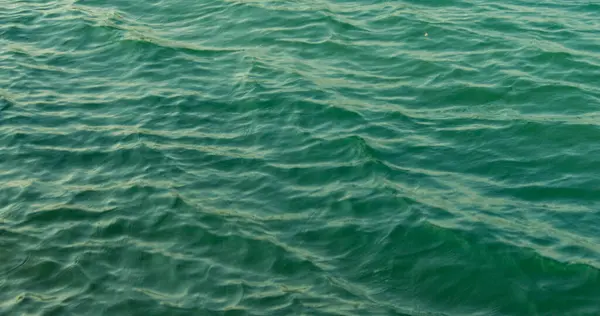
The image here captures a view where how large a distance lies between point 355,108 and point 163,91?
3.49 metres

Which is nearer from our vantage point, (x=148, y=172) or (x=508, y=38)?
(x=148, y=172)

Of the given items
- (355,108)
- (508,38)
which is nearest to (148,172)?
(355,108)

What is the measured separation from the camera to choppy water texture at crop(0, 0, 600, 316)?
8930mm

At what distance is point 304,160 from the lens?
445 inches

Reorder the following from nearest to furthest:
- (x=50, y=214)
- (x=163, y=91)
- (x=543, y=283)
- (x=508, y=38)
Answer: (x=543, y=283) < (x=50, y=214) < (x=163, y=91) < (x=508, y=38)

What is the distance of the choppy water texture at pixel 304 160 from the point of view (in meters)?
8.93

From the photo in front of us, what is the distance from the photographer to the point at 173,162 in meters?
11.3

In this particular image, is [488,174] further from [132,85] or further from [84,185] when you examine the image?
[132,85]

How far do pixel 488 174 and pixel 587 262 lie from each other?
215 centimetres

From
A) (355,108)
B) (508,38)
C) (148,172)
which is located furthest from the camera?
(508,38)

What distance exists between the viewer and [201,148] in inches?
459

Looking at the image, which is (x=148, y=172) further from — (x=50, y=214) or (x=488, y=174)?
(x=488, y=174)

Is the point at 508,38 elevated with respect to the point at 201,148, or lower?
elevated

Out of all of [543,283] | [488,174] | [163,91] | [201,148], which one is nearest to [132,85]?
[163,91]
